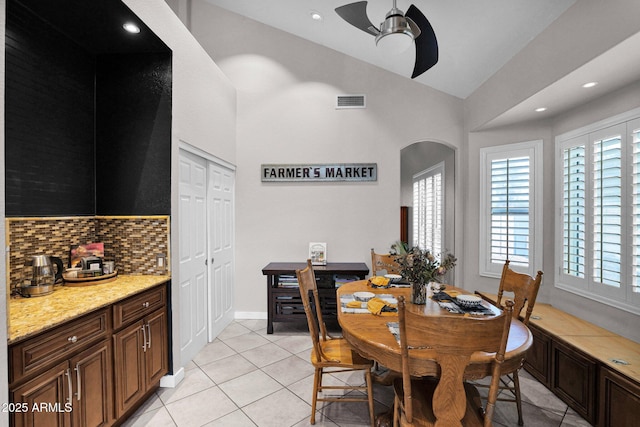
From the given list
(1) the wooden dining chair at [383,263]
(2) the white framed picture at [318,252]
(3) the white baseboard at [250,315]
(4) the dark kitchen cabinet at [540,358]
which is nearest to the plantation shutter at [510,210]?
(4) the dark kitchen cabinet at [540,358]

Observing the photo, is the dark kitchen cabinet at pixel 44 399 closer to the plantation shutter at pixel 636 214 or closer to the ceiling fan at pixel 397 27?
the ceiling fan at pixel 397 27

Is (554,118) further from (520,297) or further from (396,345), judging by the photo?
(396,345)

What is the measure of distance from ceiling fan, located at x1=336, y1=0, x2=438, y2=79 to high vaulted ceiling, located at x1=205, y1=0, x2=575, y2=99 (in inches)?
13.4

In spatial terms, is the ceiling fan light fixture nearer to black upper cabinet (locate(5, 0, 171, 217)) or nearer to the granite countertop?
black upper cabinet (locate(5, 0, 171, 217))

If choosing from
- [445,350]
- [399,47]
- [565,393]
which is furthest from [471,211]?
[445,350]

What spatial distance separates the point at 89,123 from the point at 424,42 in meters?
3.08

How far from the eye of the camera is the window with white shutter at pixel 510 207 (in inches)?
139

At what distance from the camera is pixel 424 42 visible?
2.77m

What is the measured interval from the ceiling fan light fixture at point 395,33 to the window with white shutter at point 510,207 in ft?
7.57

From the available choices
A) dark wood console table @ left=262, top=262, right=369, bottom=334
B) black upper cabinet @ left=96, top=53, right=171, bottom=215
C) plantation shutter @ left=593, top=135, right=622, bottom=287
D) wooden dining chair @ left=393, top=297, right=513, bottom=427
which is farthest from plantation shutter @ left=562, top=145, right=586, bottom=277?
black upper cabinet @ left=96, top=53, right=171, bottom=215

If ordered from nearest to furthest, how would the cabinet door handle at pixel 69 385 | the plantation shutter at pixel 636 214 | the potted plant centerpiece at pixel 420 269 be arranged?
the cabinet door handle at pixel 69 385 < the potted plant centerpiece at pixel 420 269 < the plantation shutter at pixel 636 214

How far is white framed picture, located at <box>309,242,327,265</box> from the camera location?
420cm

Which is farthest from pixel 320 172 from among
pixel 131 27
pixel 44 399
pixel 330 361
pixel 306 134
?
pixel 44 399

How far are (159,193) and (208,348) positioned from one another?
6.23ft
